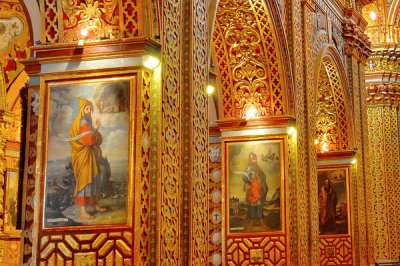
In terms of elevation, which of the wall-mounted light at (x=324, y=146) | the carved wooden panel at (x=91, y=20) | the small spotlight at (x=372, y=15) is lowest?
the wall-mounted light at (x=324, y=146)

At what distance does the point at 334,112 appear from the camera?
17.4m

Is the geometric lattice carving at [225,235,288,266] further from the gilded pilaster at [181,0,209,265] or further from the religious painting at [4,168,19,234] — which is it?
the religious painting at [4,168,19,234]

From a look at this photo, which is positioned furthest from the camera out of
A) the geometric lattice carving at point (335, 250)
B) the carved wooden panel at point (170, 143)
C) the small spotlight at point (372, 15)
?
the small spotlight at point (372, 15)

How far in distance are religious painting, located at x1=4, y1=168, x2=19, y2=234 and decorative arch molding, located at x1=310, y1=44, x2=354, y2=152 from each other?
650 cm

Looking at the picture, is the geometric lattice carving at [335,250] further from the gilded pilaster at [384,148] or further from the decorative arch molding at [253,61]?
the decorative arch molding at [253,61]

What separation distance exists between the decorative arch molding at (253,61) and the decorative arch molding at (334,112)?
4220 millimetres

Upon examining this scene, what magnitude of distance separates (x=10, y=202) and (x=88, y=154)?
7360mm

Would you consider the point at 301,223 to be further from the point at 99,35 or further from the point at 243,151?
the point at 99,35

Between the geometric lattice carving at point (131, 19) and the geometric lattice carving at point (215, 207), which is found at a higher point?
the geometric lattice carving at point (131, 19)

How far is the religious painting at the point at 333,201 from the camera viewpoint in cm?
1723

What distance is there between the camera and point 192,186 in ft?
29.4

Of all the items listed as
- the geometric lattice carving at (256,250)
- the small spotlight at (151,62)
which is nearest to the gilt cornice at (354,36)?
the geometric lattice carving at (256,250)

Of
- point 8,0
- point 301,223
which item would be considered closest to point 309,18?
point 301,223

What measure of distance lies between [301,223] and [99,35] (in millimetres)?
6129
